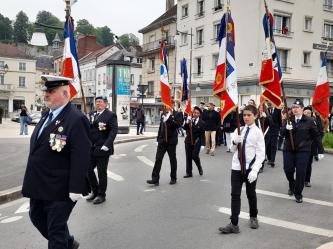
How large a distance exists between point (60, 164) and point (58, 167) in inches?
1.3

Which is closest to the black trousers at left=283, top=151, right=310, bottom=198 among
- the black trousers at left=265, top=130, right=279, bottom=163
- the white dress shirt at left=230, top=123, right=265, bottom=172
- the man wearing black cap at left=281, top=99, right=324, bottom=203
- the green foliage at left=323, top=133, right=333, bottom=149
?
the man wearing black cap at left=281, top=99, right=324, bottom=203

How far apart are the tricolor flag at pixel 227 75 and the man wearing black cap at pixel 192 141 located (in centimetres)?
377

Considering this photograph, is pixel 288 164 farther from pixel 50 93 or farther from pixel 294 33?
pixel 294 33

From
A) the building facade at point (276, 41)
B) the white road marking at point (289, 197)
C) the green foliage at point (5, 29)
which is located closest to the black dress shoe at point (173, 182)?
the white road marking at point (289, 197)

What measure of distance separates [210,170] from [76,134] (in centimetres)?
817

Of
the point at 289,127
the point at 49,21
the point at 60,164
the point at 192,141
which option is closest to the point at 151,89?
the point at 192,141

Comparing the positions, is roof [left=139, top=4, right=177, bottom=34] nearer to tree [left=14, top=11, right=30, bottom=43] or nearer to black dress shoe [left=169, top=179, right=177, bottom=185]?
black dress shoe [left=169, top=179, right=177, bottom=185]

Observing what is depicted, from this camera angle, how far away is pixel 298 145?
8.21 m

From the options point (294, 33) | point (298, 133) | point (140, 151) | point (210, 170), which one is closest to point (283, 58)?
point (294, 33)

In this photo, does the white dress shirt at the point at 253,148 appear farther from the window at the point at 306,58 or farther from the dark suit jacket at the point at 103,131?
the window at the point at 306,58

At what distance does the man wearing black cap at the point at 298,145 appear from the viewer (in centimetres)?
804

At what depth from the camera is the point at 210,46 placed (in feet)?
137

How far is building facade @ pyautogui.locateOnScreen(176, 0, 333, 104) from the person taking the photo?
36.8 meters

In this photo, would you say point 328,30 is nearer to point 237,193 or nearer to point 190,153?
point 190,153
